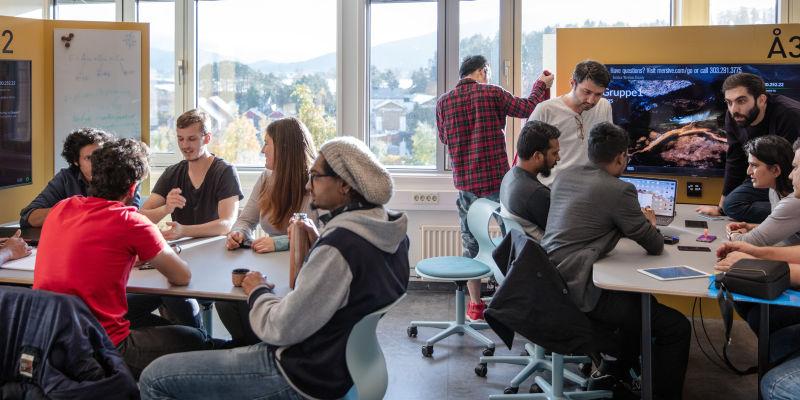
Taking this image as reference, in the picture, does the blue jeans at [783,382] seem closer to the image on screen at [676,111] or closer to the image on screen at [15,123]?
the image on screen at [676,111]

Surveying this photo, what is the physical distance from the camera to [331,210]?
233 centimetres

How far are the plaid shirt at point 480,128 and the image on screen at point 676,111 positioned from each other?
53cm

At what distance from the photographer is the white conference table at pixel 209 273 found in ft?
8.93

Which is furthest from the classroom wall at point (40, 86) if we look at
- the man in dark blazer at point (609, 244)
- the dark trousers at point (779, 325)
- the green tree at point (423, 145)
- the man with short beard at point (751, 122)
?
the dark trousers at point (779, 325)

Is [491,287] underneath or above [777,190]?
underneath

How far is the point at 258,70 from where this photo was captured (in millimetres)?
6066

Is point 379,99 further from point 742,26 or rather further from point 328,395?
point 328,395

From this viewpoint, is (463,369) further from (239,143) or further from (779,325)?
Result: (239,143)

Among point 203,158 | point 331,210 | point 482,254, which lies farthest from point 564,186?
point 203,158

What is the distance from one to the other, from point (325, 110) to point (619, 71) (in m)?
2.17

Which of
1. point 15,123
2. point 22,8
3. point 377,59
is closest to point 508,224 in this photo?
point 377,59

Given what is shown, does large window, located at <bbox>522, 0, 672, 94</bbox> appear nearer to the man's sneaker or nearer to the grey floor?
the man's sneaker

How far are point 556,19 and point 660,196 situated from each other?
2007 millimetres

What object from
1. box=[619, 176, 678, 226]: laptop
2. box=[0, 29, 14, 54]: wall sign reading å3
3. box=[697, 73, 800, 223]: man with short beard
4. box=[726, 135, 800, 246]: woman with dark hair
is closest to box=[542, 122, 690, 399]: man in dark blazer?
box=[726, 135, 800, 246]: woman with dark hair
